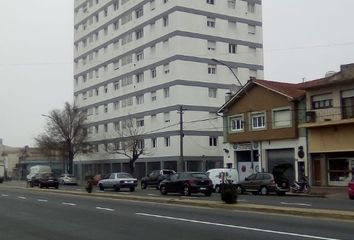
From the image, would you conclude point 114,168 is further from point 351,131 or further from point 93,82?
point 351,131

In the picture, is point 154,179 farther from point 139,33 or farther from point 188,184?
point 139,33

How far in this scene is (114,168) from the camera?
76625mm

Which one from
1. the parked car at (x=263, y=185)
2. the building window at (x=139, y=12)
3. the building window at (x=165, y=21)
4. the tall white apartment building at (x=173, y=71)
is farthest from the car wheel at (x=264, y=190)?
the building window at (x=139, y=12)

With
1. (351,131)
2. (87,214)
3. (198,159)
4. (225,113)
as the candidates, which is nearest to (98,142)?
(198,159)

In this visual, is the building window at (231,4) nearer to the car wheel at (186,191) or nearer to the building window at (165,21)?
the building window at (165,21)

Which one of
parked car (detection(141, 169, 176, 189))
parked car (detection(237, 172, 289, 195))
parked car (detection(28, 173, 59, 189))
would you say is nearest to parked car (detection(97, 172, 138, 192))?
parked car (detection(141, 169, 176, 189))

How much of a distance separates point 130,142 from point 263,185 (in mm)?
33166

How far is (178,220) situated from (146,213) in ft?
10.3

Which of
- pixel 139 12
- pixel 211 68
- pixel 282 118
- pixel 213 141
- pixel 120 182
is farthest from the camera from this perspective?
pixel 139 12

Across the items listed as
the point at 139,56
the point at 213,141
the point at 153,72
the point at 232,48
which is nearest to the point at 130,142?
the point at 153,72

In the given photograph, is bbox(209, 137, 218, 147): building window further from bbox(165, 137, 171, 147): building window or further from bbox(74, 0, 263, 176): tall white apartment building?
bbox(165, 137, 171, 147): building window

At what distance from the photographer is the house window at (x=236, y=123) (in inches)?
1982

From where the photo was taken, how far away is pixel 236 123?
5109 centimetres

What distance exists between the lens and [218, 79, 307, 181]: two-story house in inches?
1742
